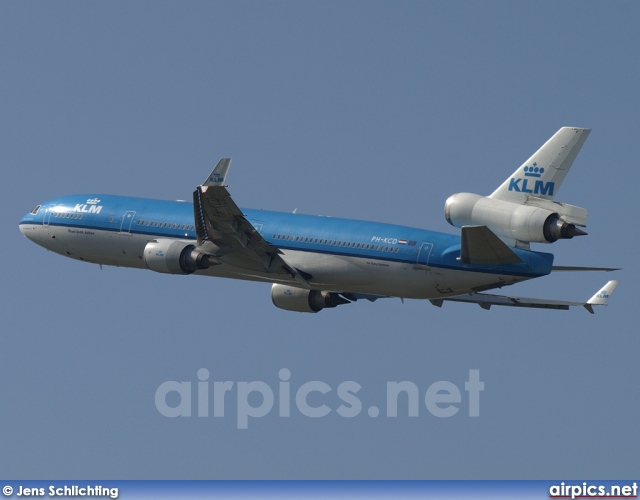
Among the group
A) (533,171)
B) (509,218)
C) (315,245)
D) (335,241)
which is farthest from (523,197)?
(315,245)

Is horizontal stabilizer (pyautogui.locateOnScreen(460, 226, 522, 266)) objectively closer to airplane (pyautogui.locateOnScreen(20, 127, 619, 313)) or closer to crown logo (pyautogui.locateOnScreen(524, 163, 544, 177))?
airplane (pyautogui.locateOnScreen(20, 127, 619, 313))

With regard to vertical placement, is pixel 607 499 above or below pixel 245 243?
below

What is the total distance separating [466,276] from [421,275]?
91.3 inches

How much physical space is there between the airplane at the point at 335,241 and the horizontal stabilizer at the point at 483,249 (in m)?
0.04

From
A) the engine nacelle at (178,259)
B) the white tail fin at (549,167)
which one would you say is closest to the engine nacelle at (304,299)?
the engine nacelle at (178,259)

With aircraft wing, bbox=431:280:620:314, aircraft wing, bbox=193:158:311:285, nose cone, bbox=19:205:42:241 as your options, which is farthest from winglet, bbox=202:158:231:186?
nose cone, bbox=19:205:42:241

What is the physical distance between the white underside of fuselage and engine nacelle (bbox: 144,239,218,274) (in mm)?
1066

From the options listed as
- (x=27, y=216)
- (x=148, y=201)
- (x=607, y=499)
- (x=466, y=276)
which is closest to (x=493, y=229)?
(x=466, y=276)

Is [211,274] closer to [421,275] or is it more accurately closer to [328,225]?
[328,225]

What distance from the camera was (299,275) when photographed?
78.3 m

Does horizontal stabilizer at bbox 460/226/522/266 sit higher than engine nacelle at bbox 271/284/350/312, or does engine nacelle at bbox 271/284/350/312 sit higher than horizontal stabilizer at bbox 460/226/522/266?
engine nacelle at bbox 271/284/350/312

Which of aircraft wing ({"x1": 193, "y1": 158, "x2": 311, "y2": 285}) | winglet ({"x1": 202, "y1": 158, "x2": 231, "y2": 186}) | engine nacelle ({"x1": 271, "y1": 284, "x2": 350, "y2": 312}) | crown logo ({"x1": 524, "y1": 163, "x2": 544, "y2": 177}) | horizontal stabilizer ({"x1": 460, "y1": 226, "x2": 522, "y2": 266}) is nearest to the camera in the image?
horizontal stabilizer ({"x1": 460, "y1": 226, "x2": 522, "y2": 266})

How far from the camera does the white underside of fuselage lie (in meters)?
74.4

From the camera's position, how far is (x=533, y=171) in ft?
237
